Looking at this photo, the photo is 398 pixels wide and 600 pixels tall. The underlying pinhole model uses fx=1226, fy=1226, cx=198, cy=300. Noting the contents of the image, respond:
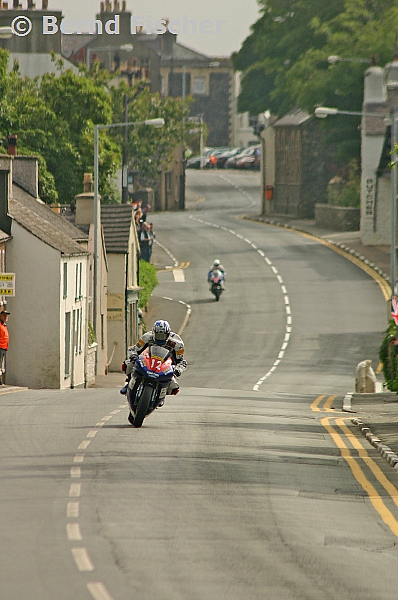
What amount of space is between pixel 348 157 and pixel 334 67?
6.85m

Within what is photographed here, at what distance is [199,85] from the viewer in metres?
153

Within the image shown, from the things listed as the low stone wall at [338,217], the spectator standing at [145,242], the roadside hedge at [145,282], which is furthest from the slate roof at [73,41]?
the roadside hedge at [145,282]

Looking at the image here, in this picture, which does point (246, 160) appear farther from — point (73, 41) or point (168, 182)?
point (168, 182)

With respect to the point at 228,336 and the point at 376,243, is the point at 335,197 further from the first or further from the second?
the point at 228,336

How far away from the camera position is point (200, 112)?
154125 mm

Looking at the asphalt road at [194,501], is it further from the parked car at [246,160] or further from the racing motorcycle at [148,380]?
the parked car at [246,160]

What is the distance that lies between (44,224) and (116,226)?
12.9 metres

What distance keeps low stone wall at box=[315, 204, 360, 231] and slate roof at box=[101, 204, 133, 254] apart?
2943cm

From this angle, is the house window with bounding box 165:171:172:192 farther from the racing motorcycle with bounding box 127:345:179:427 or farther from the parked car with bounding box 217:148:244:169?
the racing motorcycle with bounding box 127:345:179:427

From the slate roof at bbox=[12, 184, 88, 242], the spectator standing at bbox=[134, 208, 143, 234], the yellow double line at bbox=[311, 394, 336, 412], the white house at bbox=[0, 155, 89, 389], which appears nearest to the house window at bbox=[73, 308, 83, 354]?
the white house at bbox=[0, 155, 89, 389]

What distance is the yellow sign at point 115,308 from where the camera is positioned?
52.4 m

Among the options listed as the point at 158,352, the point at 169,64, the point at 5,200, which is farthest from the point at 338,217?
the point at 169,64

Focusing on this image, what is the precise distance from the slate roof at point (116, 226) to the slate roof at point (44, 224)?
18.4 ft

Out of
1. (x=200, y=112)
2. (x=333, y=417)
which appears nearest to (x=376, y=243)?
(x=333, y=417)
